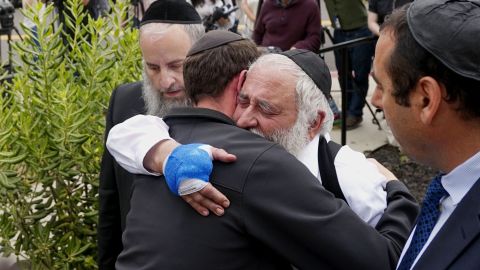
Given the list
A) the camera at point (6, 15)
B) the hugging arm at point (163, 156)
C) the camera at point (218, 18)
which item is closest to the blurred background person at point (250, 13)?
the camera at point (218, 18)

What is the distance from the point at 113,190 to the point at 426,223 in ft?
5.15

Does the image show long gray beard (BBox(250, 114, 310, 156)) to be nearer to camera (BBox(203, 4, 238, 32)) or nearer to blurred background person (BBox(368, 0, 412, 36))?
blurred background person (BBox(368, 0, 412, 36))

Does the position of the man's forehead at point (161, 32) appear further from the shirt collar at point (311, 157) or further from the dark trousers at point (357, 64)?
the dark trousers at point (357, 64)

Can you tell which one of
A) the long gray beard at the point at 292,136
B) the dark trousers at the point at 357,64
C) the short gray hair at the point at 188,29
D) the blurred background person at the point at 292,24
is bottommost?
the dark trousers at the point at 357,64

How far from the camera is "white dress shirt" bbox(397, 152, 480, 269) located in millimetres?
1705

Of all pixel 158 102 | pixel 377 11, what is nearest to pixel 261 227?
pixel 158 102

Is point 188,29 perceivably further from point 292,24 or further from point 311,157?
point 292,24

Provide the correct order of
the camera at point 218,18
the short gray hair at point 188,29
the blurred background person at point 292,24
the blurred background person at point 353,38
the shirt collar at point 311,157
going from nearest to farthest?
the shirt collar at point 311,157, the short gray hair at point 188,29, the blurred background person at point 292,24, the blurred background person at point 353,38, the camera at point 218,18

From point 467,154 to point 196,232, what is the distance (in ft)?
2.45

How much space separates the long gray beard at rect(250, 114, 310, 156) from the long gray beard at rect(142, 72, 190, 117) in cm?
80

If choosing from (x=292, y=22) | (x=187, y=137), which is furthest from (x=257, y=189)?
(x=292, y=22)

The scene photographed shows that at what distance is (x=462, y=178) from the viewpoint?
68.4 inches

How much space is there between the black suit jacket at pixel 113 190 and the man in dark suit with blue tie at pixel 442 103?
1480 millimetres

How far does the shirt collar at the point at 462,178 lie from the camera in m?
1.70
